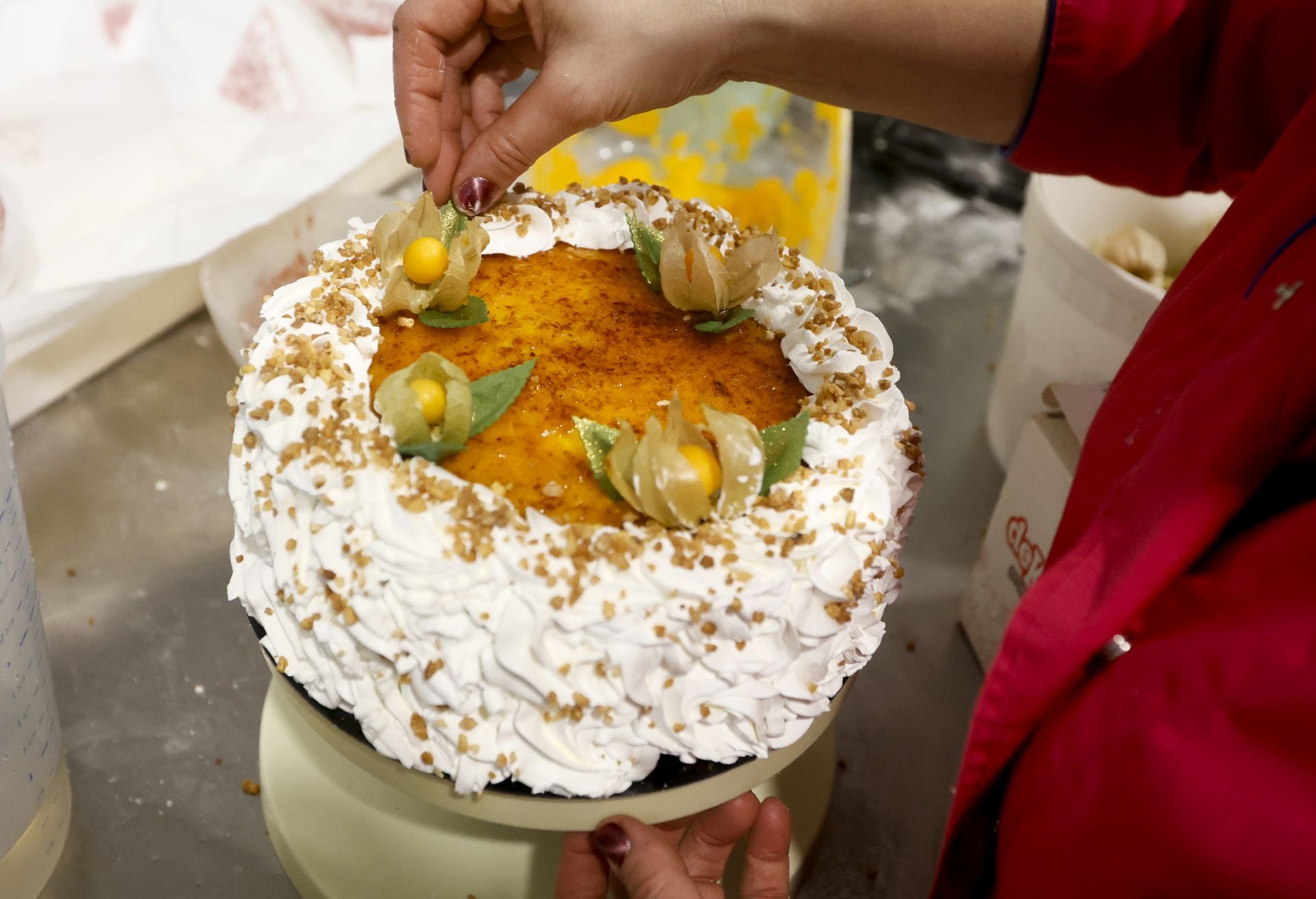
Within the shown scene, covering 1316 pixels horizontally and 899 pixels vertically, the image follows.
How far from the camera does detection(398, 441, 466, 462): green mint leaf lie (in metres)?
0.79

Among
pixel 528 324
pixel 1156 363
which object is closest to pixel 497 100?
pixel 528 324

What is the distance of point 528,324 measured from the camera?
3.14ft

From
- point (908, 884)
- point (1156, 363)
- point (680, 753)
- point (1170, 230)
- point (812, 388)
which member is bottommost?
point (908, 884)

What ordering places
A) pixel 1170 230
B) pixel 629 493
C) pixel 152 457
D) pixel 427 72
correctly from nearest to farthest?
pixel 629 493, pixel 427 72, pixel 152 457, pixel 1170 230

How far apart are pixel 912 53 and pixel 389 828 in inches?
35.7

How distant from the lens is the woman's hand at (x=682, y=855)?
0.77 m

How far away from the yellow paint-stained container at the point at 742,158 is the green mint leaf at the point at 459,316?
676 millimetres

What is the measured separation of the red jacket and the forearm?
196 millimetres

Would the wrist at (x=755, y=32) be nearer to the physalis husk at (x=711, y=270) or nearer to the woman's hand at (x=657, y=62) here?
the woman's hand at (x=657, y=62)

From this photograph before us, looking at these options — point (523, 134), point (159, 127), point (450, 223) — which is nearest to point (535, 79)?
point (523, 134)

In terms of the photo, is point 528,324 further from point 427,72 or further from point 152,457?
point 152,457

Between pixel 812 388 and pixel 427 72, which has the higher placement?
pixel 427 72

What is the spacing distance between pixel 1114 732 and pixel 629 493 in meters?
0.36

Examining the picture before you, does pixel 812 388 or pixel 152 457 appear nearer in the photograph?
pixel 812 388
